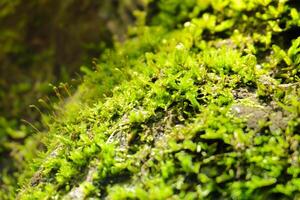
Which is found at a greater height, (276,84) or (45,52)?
(45,52)

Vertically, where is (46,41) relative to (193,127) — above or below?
above

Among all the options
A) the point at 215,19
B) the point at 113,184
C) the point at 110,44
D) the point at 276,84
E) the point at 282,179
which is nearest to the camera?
the point at 282,179

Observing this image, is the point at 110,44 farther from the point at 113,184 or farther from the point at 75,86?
the point at 113,184

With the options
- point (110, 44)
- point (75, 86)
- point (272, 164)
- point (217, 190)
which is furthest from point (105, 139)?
point (110, 44)

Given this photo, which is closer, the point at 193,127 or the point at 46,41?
the point at 193,127
